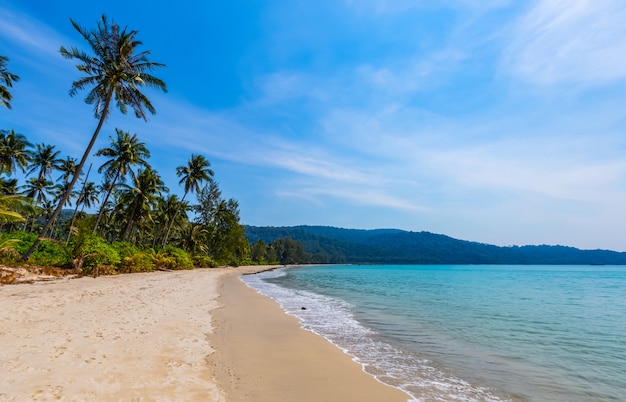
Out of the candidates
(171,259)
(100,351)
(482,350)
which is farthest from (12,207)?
(171,259)

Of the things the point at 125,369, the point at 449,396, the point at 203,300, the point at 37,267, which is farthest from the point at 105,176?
the point at 449,396

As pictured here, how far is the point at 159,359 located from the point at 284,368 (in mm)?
2264

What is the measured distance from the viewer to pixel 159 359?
5.83 meters

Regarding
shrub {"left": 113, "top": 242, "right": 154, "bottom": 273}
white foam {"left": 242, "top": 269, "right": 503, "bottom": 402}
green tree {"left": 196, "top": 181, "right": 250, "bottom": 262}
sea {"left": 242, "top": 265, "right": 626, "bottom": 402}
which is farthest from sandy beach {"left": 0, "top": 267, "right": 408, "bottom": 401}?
green tree {"left": 196, "top": 181, "right": 250, "bottom": 262}

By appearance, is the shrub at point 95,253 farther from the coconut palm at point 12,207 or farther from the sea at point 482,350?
the sea at point 482,350

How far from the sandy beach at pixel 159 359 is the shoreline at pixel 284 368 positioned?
18mm

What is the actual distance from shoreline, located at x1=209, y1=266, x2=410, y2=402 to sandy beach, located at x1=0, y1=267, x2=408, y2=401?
0.02 meters

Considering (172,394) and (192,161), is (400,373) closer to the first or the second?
(172,394)

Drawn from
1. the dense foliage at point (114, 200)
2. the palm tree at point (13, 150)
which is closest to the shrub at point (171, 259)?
the dense foliage at point (114, 200)

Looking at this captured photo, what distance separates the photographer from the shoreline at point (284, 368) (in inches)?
199

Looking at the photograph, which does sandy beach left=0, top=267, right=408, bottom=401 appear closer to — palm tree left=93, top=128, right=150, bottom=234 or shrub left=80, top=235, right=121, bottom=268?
shrub left=80, top=235, right=121, bottom=268

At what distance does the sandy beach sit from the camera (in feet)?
14.8

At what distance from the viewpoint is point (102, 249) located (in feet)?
73.0

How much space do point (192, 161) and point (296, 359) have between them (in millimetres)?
43286
